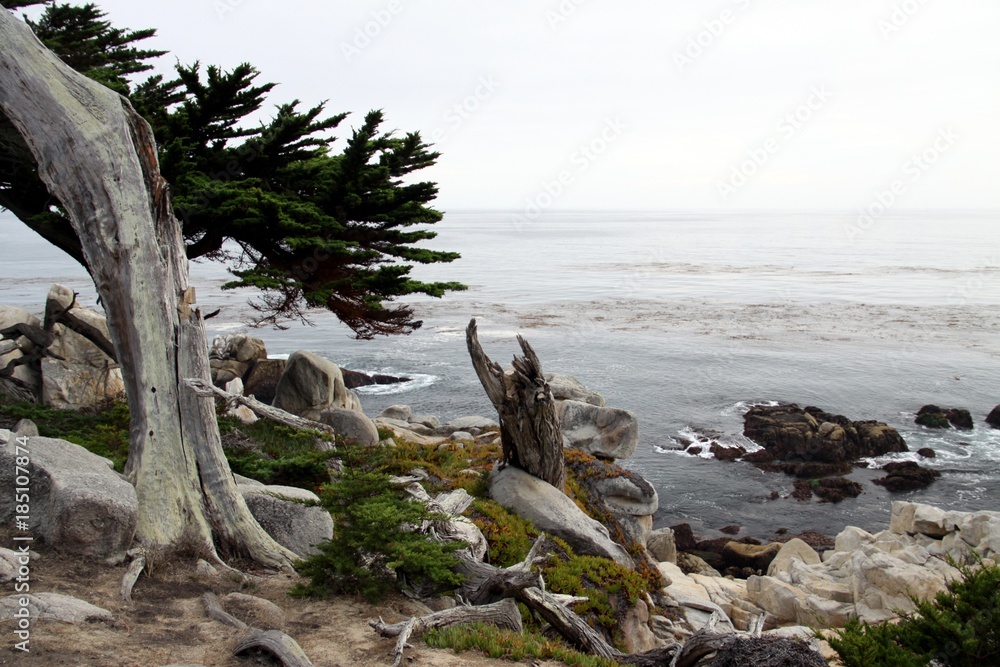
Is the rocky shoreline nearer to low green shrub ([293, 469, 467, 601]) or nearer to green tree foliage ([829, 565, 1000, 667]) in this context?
green tree foliage ([829, 565, 1000, 667])

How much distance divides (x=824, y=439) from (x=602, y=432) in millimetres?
9592

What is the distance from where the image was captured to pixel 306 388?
18.4m

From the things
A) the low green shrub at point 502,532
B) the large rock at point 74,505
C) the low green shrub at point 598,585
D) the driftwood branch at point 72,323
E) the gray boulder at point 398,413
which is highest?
the driftwood branch at point 72,323

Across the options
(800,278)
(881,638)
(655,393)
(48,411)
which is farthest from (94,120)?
(800,278)

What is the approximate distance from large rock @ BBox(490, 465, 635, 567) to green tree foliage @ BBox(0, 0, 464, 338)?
3371 millimetres

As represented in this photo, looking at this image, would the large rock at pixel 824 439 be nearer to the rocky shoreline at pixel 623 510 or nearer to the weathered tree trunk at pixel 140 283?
the rocky shoreline at pixel 623 510

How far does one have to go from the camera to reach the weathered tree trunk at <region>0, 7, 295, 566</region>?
25.3ft

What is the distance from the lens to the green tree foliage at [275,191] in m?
11.7

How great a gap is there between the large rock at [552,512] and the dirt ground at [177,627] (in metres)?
4.03

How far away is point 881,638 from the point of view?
251 inches

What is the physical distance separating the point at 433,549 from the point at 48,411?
8.06 m

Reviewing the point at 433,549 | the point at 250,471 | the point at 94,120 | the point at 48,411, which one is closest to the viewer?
the point at 433,549

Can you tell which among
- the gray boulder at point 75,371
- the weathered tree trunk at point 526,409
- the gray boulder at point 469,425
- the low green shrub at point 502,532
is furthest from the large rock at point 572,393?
the gray boulder at point 75,371

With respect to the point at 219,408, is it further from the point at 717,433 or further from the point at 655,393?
the point at 655,393
